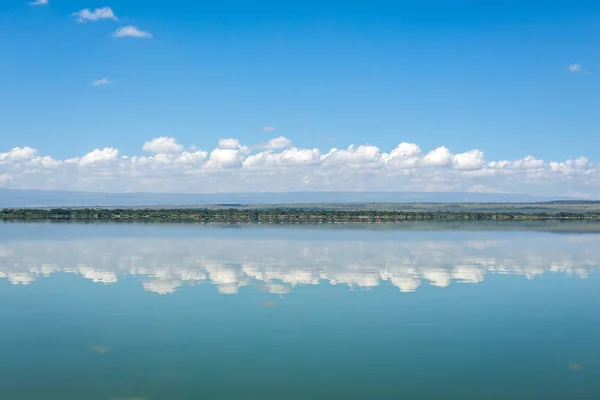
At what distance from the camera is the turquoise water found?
462 inches

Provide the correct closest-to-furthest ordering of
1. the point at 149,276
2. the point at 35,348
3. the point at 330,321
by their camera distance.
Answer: the point at 35,348 < the point at 330,321 < the point at 149,276

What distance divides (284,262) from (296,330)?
15.1 meters

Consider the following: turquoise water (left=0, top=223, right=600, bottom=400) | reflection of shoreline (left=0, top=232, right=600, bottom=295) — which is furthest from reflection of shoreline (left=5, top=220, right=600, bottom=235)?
turquoise water (left=0, top=223, right=600, bottom=400)

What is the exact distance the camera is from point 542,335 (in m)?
15.7

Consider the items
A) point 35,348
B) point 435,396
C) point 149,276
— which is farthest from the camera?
point 149,276

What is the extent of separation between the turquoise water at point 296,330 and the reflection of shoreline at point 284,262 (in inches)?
7.5

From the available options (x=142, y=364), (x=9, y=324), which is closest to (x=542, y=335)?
(x=142, y=364)

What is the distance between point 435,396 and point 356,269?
57.0 feet

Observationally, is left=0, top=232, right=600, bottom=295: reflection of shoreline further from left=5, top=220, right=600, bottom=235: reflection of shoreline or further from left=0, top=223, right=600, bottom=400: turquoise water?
left=5, top=220, right=600, bottom=235: reflection of shoreline

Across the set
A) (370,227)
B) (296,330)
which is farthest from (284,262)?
(370,227)

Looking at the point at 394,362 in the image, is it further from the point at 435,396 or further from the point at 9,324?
the point at 9,324

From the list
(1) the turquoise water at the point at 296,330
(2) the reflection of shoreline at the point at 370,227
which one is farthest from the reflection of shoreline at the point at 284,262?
(2) the reflection of shoreline at the point at 370,227

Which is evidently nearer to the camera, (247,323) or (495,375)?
(495,375)

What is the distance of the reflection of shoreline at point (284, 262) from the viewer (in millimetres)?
25150
